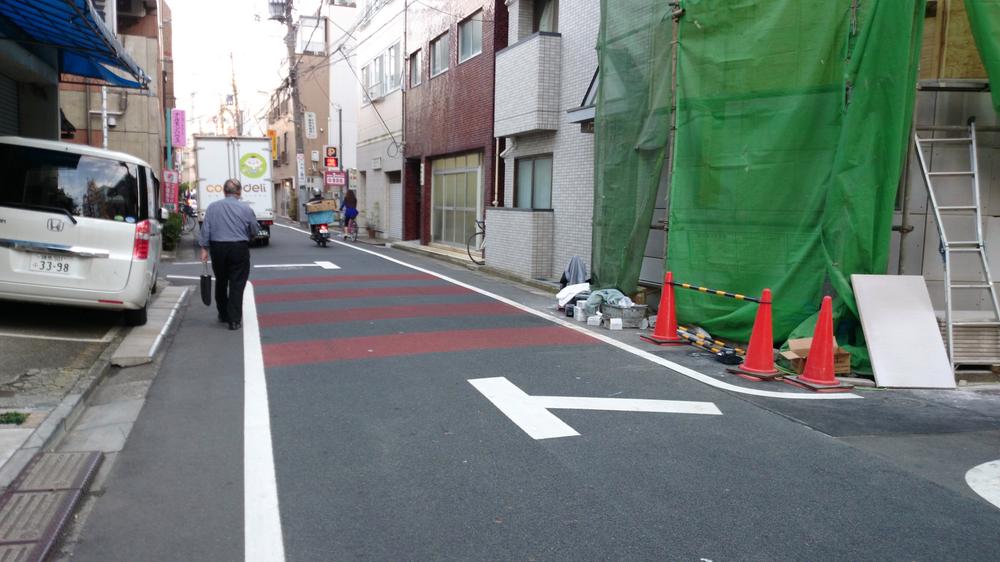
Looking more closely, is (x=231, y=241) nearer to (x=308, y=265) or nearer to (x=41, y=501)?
(x=41, y=501)

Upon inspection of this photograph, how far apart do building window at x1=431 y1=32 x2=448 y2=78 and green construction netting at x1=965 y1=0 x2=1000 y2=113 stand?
16806mm

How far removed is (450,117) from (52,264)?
1489 cm

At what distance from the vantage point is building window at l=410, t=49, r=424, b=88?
2495cm

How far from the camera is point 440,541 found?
12.4ft

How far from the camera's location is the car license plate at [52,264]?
779cm

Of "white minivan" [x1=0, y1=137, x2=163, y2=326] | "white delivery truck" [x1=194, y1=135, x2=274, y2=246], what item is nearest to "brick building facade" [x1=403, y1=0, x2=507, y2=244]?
"white delivery truck" [x1=194, y1=135, x2=274, y2=246]

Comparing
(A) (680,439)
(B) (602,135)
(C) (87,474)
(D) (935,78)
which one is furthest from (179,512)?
(B) (602,135)

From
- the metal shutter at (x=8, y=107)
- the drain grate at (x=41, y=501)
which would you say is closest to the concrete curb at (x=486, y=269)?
the metal shutter at (x=8, y=107)

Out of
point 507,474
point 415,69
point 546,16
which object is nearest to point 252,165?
point 415,69

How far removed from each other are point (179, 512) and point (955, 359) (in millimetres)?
7055

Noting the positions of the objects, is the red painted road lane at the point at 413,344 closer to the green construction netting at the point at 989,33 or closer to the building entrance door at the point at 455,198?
the green construction netting at the point at 989,33

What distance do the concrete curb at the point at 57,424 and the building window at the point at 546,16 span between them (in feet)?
39.5

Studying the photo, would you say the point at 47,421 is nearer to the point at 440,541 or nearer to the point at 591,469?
the point at 440,541

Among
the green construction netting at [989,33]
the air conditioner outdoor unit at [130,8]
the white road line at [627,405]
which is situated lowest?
the white road line at [627,405]
